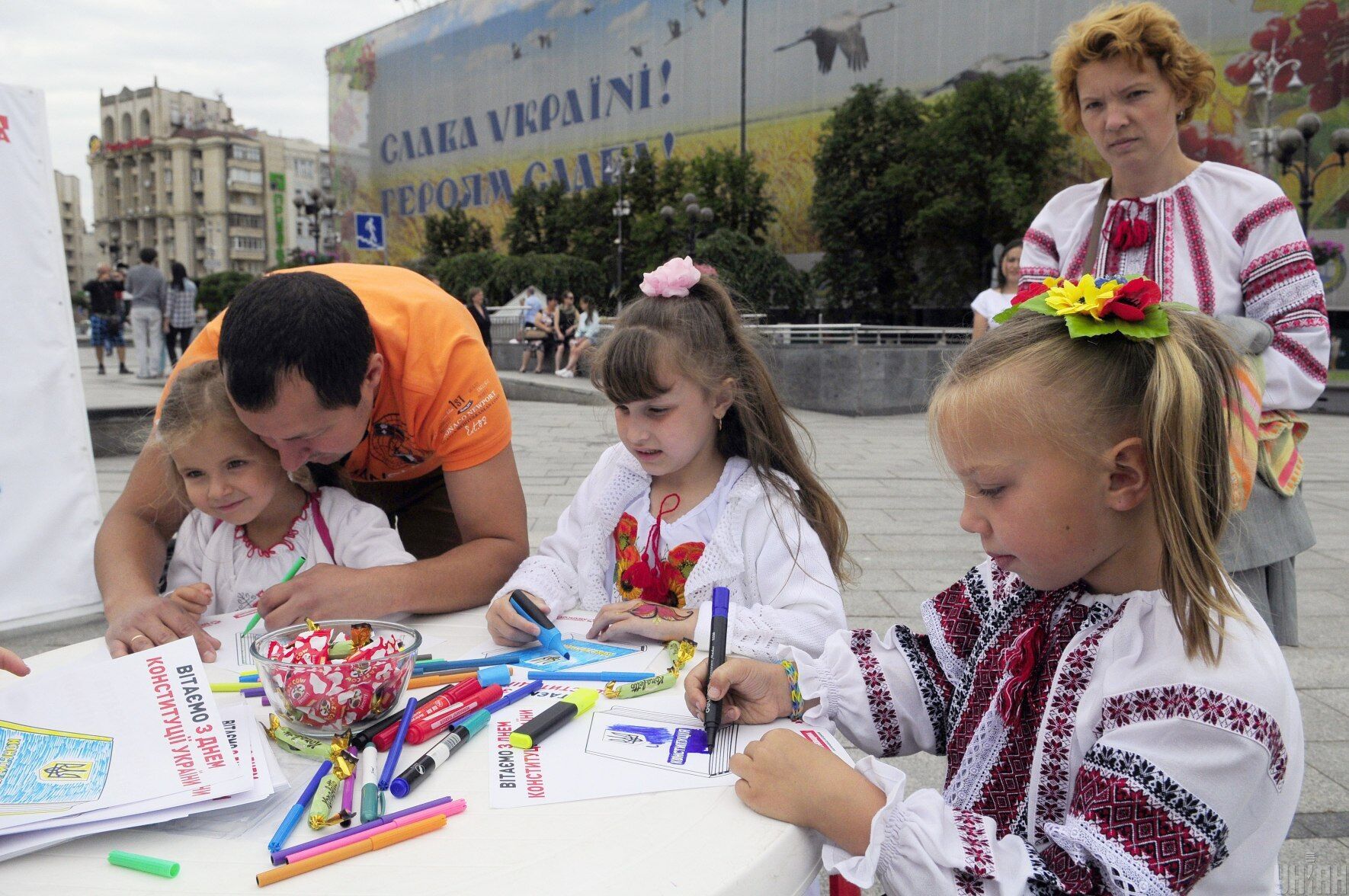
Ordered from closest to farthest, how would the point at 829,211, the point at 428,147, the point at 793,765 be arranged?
the point at 793,765 < the point at 829,211 < the point at 428,147

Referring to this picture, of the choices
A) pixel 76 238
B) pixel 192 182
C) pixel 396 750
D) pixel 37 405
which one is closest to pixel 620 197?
pixel 37 405

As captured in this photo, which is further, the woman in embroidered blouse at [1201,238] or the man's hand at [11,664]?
the woman in embroidered blouse at [1201,238]

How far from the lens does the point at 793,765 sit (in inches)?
36.7

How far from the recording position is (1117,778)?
35.7 inches

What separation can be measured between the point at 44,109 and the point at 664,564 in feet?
9.19

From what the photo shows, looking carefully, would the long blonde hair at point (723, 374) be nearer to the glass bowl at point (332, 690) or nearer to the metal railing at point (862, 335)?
the glass bowl at point (332, 690)

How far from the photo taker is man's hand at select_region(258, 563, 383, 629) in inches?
55.4

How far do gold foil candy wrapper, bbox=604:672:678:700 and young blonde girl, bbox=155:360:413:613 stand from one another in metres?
0.68

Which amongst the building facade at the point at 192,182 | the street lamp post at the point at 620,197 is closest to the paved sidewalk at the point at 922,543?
the street lamp post at the point at 620,197

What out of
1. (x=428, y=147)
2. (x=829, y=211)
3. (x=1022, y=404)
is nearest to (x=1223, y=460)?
(x=1022, y=404)

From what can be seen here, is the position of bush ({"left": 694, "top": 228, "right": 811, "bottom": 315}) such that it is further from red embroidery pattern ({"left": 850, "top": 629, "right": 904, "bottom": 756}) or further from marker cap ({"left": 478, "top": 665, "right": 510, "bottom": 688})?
marker cap ({"left": 478, "top": 665, "right": 510, "bottom": 688})

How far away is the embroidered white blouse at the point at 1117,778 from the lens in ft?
2.89

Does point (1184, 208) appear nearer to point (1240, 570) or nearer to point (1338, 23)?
point (1240, 570)

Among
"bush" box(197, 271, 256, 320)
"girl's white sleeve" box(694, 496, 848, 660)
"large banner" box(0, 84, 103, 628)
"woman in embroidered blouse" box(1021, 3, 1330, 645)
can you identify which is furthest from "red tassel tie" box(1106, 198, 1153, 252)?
"bush" box(197, 271, 256, 320)
